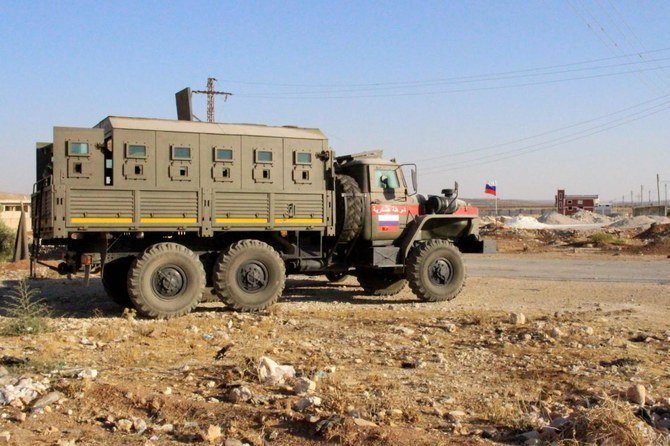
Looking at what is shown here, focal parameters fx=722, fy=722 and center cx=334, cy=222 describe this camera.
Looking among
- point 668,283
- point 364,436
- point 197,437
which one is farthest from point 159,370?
point 668,283

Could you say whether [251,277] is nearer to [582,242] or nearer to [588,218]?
[582,242]

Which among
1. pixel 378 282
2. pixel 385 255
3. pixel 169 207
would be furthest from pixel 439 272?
pixel 169 207

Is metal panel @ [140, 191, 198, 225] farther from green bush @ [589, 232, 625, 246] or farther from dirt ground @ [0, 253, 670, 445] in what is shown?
green bush @ [589, 232, 625, 246]

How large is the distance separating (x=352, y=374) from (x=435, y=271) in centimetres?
657

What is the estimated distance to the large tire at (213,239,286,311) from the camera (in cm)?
1198

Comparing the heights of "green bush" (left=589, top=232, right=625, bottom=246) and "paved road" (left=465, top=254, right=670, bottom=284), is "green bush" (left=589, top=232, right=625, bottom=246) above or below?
A: above

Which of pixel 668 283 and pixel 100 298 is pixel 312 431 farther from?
pixel 668 283

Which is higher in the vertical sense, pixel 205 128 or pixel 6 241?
pixel 205 128

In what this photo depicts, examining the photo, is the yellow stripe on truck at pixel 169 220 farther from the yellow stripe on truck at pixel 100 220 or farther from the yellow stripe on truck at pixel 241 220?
the yellow stripe on truck at pixel 241 220

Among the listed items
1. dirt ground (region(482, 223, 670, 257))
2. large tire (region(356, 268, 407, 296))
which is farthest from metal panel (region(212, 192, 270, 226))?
dirt ground (region(482, 223, 670, 257))

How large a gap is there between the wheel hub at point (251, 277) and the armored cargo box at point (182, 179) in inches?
25.9

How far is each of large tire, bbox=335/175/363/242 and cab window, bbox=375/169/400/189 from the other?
1.69 ft

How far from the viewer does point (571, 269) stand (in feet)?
71.3

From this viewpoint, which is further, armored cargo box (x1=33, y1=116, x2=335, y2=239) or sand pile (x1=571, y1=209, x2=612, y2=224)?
sand pile (x1=571, y1=209, x2=612, y2=224)
